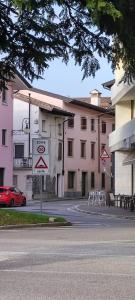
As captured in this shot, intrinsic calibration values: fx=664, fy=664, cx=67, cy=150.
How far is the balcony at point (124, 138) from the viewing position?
124 feet

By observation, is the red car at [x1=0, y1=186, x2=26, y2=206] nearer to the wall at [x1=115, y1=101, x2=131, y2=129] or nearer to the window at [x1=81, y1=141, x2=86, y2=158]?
the wall at [x1=115, y1=101, x2=131, y2=129]

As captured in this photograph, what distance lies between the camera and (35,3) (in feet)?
47.2

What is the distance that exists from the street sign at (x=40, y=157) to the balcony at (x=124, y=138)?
10.5 meters

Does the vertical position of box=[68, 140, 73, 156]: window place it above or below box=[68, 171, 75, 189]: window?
above

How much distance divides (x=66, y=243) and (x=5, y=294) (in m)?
7.87

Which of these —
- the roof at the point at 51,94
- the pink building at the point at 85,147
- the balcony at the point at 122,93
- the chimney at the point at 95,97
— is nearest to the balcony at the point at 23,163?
the pink building at the point at 85,147

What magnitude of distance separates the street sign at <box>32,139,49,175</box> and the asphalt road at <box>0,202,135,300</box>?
7713 mm

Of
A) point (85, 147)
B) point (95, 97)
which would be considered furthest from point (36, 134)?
point (95, 97)

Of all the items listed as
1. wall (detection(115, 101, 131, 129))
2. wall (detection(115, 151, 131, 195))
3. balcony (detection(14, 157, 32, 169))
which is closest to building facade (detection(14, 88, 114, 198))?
balcony (detection(14, 157, 32, 169))

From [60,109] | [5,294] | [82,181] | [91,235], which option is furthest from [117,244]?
[82,181]

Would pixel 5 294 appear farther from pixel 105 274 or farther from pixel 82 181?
pixel 82 181

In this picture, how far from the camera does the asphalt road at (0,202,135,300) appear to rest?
941 cm

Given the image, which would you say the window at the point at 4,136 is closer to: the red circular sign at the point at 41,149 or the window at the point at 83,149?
the window at the point at 83,149

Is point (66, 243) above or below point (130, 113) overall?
below
